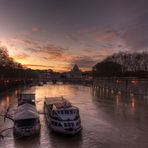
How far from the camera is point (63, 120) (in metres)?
29.6

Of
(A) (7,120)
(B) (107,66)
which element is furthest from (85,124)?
(B) (107,66)

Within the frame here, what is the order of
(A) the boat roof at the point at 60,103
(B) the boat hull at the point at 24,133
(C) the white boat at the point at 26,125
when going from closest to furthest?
(B) the boat hull at the point at 24,133, (C) the white boat at the point at 26,125, (A) the boat roof at the point at 60,103

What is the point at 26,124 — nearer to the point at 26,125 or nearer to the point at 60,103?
the point at 26,125

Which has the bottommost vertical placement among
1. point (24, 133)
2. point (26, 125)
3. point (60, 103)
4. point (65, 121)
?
point (24, 133)

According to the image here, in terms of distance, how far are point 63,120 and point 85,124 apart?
6345 mm

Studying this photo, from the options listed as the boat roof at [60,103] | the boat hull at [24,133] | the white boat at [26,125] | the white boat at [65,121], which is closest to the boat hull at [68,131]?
the white boat at [65,121]

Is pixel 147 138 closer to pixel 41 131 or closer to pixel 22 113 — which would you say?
pixel 41 131

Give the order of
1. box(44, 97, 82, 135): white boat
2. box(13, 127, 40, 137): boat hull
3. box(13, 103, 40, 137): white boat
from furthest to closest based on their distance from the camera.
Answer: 1. box(44, 97, 82, 135): white boat
2. box(13, 103, 40, 137): white boat
3. box(13, 127, 40, 137): boat hull

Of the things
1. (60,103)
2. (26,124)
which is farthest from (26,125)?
(60,103)

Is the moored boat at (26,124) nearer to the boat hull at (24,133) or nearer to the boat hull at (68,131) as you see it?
the boat hull at (24,133)

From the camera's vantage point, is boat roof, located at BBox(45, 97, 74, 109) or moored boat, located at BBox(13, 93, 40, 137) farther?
boat roof, located at BBox(45, 97, 74, 109)

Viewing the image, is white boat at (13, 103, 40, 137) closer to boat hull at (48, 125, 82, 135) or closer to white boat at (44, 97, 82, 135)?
white boat at (44, 97, 82, 135)

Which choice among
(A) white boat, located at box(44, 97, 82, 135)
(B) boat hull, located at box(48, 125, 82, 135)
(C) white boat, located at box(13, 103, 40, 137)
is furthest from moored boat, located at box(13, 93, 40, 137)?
(B) boat hull, located at box(48, 125, 82, 135)

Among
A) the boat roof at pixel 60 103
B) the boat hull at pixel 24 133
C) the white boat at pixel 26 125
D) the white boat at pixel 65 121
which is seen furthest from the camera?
the boat roof at pixel 60 103
